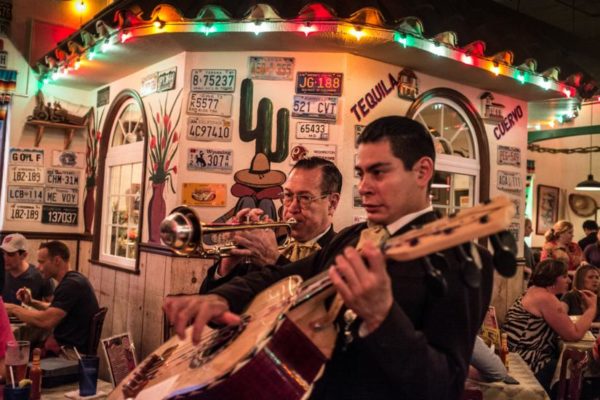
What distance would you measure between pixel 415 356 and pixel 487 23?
5329 mm

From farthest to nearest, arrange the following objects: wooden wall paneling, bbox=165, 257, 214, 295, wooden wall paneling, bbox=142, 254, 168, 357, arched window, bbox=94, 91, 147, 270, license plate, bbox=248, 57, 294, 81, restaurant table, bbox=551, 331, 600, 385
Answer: arched window, bbox=94, 91, 147, 270 < wooden wall paneling, bbox=142, 254, 168, 357 < license plate, bbox=248, 57, 294, 81 < wooden wall paneling, bbox=165, 257, 214, 295 < restaurant table, bbox=551, 331, 600, 385

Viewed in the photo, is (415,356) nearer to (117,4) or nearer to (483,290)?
(483,290)

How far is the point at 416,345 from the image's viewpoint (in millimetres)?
1366

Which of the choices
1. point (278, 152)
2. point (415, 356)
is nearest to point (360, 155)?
point (415, 356)

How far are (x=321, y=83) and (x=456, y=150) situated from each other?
6.97ft

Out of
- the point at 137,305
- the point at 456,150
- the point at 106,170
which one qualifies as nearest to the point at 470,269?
the point at 137,305

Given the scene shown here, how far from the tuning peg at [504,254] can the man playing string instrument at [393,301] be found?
0.09 m

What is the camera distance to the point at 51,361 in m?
4.02

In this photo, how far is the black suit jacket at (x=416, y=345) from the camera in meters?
1.37

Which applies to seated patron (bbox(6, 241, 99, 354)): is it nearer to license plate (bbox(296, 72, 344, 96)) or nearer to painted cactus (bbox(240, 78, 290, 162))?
painted cactus (bbox(240, 78, 290, 162))

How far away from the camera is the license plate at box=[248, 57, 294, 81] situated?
555 cm

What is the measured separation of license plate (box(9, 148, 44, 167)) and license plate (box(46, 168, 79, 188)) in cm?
17

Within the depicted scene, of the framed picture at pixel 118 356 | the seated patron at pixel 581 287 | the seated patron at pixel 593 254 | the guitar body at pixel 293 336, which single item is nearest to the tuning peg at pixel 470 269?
the guitar body at pixel 293 336

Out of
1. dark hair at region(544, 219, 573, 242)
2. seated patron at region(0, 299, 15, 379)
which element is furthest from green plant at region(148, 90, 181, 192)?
dark hair at region(544, 219, 573, 242)
